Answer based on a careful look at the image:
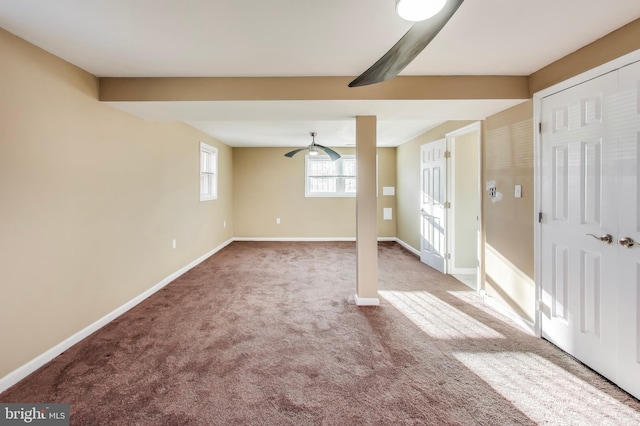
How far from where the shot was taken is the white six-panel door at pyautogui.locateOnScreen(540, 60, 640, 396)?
174cm

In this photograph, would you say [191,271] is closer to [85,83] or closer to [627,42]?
[85,83]

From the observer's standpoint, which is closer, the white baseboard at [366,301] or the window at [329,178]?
the white baseboard at [366,301]

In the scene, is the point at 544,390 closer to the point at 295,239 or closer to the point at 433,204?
the point at 433,204

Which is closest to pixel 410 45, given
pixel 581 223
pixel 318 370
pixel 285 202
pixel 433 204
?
pixel 581 223

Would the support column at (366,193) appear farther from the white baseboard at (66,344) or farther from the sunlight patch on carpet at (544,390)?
the white baseboard at (66,344)

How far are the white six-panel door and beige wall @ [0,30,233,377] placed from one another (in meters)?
3.88

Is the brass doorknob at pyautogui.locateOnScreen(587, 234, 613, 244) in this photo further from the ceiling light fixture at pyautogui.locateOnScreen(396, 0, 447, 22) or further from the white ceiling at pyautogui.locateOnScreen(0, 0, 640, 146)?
the ceiling light fixture at pyautogui.locateOnScreen(396, 0, 447, 22)

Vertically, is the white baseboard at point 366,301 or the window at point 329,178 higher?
the window at point 329,178

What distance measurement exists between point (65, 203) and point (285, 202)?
4.88m

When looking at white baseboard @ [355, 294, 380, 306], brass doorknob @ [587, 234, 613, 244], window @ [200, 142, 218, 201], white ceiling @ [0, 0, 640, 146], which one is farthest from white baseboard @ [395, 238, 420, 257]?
window @ [200, 142, 218, 201]

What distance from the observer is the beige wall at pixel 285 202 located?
6.91 metres

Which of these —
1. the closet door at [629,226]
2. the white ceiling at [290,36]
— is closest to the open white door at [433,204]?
the white ceiling at [290,36]

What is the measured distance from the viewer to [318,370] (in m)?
1.99

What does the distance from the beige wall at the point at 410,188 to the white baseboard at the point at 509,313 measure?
7.47 feet
